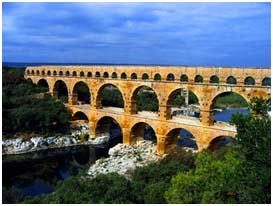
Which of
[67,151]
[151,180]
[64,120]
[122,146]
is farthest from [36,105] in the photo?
[151,180]

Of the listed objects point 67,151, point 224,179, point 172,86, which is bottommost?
→ point 67,151

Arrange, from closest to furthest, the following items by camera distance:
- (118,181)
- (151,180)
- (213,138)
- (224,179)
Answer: (224,179)
(118,181)
(151,180)
(213,138)

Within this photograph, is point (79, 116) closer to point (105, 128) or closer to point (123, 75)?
point (105, 128)

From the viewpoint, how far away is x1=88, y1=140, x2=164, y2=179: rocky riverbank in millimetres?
18906

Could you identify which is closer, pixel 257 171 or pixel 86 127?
pixel 257 171

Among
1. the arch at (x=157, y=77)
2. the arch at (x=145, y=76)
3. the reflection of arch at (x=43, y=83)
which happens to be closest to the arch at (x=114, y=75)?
the arch at (x=145, y=76)

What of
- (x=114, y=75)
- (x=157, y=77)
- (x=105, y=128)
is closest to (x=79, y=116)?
(x=105, y=128)

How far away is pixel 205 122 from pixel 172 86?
2.65m

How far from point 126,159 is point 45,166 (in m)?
4.28

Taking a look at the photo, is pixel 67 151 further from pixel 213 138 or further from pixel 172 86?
pixel 213 138

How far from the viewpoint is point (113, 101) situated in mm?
31109

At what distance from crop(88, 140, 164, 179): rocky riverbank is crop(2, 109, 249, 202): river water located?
109 centimetres

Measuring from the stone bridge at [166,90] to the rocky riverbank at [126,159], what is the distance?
0.66 meters

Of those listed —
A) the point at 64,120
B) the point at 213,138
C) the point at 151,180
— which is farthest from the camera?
the point at 64,120
